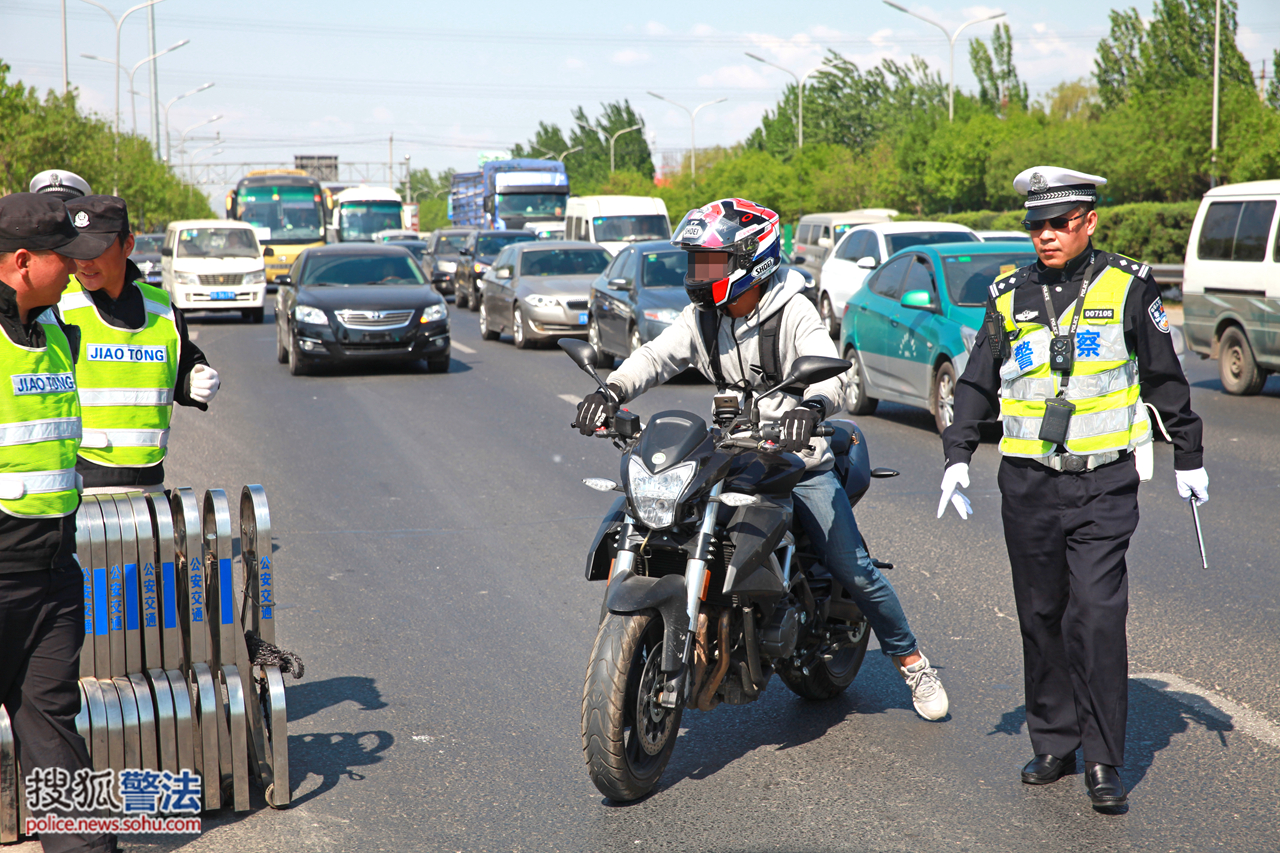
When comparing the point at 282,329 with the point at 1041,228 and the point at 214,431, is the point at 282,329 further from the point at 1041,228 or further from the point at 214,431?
the point at 1041,228

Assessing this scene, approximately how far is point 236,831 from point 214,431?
939 cm

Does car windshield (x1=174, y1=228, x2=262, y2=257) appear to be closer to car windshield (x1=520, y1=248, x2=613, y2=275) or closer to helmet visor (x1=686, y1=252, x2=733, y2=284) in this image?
car windshield (x1=520, y1=248, x2=613, y2=275)

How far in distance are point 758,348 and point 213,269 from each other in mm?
24852

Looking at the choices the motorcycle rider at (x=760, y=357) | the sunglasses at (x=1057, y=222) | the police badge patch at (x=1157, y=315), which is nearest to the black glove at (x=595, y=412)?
the motorcycle rider at (x=760, y=357)

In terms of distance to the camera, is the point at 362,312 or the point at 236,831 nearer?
the point at 236,831

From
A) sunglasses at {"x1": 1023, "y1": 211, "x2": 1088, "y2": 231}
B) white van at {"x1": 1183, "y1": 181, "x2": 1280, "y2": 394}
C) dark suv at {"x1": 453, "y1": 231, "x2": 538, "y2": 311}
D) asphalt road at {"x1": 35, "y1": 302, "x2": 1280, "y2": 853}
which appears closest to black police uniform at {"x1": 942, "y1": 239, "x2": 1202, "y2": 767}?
sunglasses at {"x1": 1023, "y1": 211, "x2": 1088, "y2": 231}

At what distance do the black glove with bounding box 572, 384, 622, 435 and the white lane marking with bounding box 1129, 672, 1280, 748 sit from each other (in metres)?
2.55

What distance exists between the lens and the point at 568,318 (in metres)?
21.0

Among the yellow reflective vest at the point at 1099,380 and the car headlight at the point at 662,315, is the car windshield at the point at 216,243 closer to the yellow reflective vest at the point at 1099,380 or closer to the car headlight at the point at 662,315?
the car headlight at the point at 662,315

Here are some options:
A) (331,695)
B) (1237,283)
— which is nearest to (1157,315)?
(331,695)

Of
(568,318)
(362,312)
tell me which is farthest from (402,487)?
(568,318)

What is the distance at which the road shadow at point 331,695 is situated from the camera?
509 cm

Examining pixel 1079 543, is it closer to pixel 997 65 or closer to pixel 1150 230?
pixel 1150 230

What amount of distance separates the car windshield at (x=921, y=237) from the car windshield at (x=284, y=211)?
84.2ft
